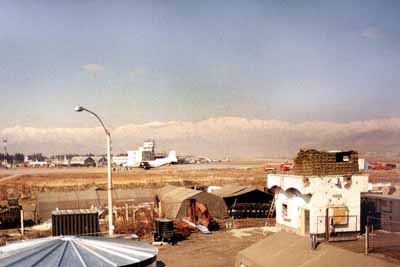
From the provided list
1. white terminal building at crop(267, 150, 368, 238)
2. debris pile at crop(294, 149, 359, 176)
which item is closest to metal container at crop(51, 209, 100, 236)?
white terminal building at crop(267, 150, 368, 238)

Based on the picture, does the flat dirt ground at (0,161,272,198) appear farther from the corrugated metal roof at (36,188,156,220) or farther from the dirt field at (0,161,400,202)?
the corrugated metal roof at (36,188,156,220)

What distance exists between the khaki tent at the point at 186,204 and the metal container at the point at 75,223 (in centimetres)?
2235

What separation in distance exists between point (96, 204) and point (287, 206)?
21750 millimetres

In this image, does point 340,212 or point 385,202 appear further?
point 385,202

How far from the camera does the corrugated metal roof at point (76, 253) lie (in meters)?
Answer: 10.9

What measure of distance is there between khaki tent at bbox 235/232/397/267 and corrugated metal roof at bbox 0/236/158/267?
4.80 meters

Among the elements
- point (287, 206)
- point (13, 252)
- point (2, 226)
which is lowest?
point (2, 226)

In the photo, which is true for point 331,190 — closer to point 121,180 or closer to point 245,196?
point 245,196

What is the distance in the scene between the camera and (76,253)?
1134 cm

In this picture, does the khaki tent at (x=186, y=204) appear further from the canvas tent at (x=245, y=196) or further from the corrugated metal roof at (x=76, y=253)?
the corrugated metal roof at (x=76, y=253)

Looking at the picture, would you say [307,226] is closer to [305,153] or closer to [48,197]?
[305,153]

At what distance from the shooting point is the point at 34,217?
43344 millimetres

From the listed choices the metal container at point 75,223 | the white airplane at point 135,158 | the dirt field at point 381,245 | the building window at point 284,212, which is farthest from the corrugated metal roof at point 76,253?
the white airplane at point 135,158

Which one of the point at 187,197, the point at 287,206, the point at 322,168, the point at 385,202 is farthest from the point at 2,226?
the point at 385,202
